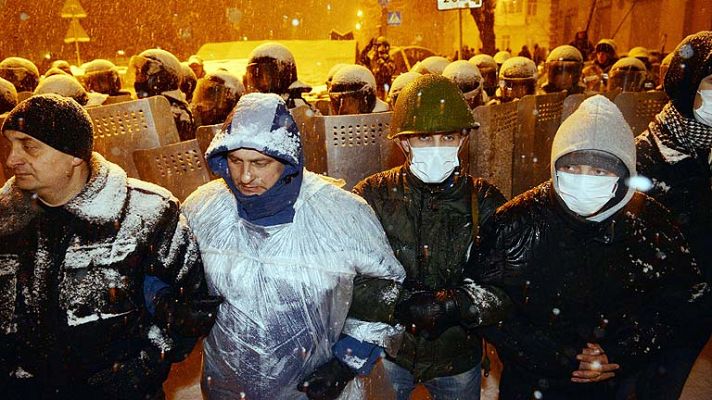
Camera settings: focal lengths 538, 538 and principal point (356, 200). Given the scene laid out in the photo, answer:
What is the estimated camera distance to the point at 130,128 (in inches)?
145

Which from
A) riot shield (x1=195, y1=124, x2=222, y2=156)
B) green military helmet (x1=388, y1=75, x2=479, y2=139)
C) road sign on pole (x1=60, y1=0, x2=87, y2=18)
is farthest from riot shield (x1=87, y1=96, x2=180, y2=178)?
road sign on pole (x1=60, y1=0, x2=87, y2=18)

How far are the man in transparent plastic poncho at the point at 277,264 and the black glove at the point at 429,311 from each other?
0.07 meters

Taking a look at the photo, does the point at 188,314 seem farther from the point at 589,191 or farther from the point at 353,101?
the point at 353,101

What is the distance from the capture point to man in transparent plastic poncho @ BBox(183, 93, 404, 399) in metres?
2.03

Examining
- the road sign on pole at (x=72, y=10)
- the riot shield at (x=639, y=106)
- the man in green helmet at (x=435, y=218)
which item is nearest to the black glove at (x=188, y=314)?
the man in green helmet at (x=435, y=218)

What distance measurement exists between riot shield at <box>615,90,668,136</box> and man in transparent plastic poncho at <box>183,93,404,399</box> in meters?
4.43

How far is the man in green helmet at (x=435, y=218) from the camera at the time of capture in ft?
8.11

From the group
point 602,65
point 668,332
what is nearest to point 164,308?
point 668,332

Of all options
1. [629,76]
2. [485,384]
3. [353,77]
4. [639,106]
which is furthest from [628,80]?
Result: [485,384]

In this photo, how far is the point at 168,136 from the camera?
3.88 meters

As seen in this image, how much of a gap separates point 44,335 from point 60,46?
35424mm

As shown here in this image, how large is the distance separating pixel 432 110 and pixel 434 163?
25cm

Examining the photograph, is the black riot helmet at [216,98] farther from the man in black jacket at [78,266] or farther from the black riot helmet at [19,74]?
the black riot helmet at [19,74]

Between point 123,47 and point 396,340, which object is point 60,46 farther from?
point 396,340
